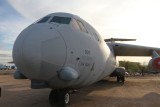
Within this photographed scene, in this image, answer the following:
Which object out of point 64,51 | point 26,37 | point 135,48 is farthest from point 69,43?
point 135,48

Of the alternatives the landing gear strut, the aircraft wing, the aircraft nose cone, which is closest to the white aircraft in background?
the aircraft nose cone

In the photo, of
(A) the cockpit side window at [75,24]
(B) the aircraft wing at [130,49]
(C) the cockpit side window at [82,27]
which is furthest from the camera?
(B) the aircraft wing at [130,49]

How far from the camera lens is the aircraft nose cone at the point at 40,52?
6.07 m

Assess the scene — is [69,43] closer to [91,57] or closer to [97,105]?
[91,57]

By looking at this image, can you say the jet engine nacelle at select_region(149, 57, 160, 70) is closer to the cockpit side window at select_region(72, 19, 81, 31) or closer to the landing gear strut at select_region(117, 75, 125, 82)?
the cockpit side window at select_region(72, 19, 81, 31)

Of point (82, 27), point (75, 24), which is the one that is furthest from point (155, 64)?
point (75, 24)

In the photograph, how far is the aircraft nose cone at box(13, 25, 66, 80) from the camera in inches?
239

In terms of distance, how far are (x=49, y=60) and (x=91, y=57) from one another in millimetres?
2119

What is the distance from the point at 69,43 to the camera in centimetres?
686

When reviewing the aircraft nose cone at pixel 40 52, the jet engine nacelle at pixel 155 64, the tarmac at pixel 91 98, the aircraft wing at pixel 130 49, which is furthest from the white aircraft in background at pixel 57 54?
the aircraft wing at pixel 130 49

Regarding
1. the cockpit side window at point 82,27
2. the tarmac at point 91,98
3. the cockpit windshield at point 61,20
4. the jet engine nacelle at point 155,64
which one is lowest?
the tarmac at point 91,98

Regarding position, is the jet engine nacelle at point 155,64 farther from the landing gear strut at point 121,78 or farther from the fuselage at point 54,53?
Answer: the landing gear strut at point 121,78

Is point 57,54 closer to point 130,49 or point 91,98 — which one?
point 91,98

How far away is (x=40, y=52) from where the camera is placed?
6.09 meters
